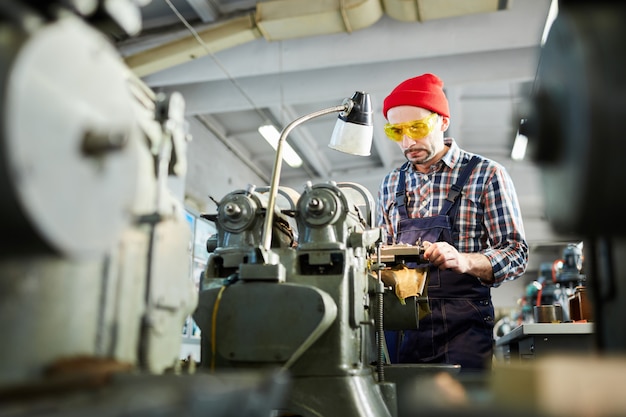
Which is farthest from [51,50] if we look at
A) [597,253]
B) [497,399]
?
[597,253]

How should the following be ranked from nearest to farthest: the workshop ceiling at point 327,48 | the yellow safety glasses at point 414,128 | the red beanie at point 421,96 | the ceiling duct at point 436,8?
the yellow safety glasses at point 414,128, the red beanie at point 421,96, the ceiling duct at point 436,8, the workshop ceiling at point 327,48

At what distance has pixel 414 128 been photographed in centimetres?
232

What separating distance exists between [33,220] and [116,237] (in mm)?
169

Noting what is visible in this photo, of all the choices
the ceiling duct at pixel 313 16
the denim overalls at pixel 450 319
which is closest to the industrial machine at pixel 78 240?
the denim overalls at pixel 450 319

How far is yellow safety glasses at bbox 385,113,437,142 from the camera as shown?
7.59ft

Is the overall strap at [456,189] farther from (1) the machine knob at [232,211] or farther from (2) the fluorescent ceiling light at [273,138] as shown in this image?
(2) the fluorescent ceiling light at [273,138]

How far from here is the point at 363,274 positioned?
1.70 metres

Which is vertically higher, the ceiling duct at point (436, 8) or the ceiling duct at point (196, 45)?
the ceiling duct at point (436, 8)

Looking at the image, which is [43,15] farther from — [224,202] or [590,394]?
[224,202]

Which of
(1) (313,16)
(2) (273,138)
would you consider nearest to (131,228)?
(1) (313,16)

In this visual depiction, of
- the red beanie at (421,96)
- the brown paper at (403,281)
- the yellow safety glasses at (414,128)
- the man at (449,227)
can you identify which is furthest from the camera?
the red beanie at (421,96)

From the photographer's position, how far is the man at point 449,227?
2182mm

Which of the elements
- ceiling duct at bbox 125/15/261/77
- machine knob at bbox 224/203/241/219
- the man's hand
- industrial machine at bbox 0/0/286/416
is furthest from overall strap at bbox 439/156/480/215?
ceiling duct at bbox 125/15/261/77

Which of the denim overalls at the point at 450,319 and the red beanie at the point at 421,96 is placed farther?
the red beanie at the point at 421,96
